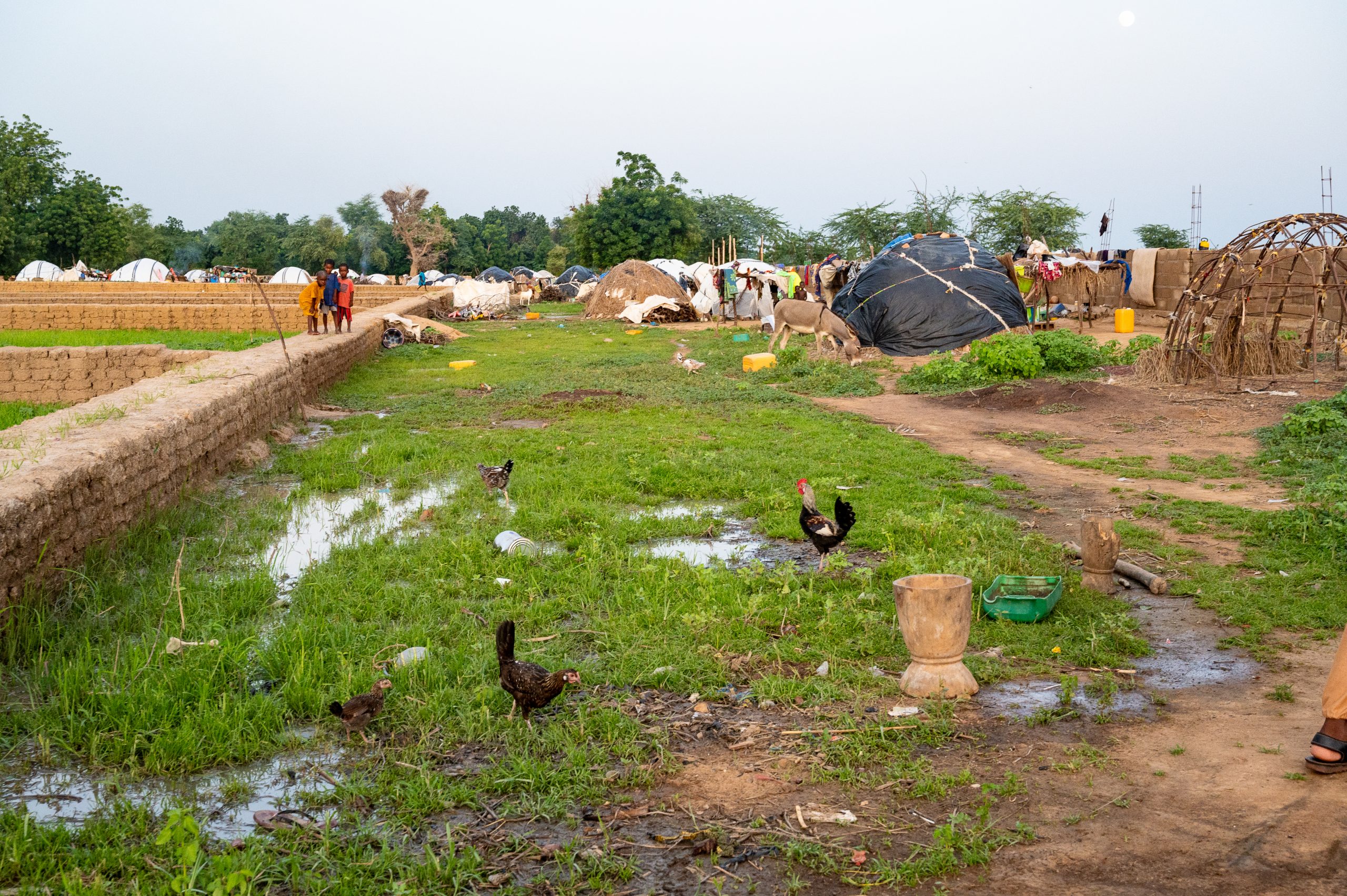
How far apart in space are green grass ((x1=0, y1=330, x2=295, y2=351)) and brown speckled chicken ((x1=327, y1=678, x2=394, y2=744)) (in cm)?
1298

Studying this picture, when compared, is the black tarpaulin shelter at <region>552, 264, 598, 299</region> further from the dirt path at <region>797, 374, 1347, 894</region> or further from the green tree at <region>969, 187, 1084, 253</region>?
the dirt path at <region>797, 374, 1347, 894</region>

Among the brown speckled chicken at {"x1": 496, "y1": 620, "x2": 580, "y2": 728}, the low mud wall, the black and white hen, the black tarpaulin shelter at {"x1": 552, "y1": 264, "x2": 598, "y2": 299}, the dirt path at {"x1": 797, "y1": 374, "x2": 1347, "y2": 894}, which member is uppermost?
the black tarpaulin shelter at {"x1": 552, "y1": 264, "x2": 598, "y2": 299}

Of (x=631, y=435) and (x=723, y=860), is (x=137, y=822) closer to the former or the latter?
(x=723, y=860)

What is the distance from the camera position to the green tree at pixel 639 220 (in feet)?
151

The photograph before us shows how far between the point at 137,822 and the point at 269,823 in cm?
42

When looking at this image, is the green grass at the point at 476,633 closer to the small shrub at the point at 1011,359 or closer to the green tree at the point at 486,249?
the small shrub at the point at 1011,359

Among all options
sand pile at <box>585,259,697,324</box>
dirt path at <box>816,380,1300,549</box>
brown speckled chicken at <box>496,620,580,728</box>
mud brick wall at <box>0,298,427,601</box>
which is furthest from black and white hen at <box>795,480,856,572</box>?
sand pile at <box>585,259,697,324</box>

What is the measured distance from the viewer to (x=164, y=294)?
96.7ft

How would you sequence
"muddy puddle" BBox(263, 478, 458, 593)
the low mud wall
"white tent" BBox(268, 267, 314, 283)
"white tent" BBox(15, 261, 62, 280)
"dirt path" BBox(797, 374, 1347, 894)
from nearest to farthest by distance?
"dirt path" BBox(797, 374, 1347, 894), "muddy puddle" BBox(263, 478, 458, 593), the low mud wall, "white tent" BBox(15, 261, 62, 280), "white tent" BBox(268, 267, 314, 283)

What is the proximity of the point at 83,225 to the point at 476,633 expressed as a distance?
5511 cm

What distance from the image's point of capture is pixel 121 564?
19.2 feet

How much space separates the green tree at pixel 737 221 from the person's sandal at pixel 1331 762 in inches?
2105

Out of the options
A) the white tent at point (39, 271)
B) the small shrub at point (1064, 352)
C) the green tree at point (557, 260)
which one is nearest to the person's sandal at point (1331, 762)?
the small shrub at point (1064, 352)

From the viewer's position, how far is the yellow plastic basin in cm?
1708
